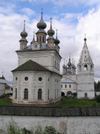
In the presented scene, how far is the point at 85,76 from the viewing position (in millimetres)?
31266

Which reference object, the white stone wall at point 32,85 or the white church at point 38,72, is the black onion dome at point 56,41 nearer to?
the white church at point 38,72

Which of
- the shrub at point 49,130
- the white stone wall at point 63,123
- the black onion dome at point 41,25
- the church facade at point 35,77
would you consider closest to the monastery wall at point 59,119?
the white stone wall at point 63,123

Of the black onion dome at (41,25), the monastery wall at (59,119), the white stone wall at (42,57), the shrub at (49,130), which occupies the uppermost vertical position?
the black onion dome at (41,25)

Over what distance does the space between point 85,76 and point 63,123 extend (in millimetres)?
22378

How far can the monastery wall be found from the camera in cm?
1012

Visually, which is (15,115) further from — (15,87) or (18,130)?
(15,87)

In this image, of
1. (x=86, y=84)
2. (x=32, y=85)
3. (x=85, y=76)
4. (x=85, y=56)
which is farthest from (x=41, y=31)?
(x=86, y=84)

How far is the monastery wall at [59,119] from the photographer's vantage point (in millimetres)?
10117

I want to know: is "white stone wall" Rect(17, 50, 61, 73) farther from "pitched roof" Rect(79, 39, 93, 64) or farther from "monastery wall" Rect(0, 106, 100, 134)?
"monastery wall" Rect(0, 106, 100, 134)

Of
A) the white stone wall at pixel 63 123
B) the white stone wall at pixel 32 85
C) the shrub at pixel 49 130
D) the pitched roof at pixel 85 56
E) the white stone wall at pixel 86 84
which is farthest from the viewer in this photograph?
the pitched roof at pixel 85 56

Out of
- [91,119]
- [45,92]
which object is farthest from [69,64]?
[91,119]

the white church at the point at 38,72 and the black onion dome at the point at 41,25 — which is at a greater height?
the black onion dome at the point at 41,25

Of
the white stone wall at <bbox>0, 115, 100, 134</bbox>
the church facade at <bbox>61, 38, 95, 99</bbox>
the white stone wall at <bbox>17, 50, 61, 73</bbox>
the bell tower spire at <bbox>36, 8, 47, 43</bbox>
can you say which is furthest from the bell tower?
the white stone wall at <bbox>0, 115, 100, 134</bbox>

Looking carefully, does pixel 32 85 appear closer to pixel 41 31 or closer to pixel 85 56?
pixel 41 31
